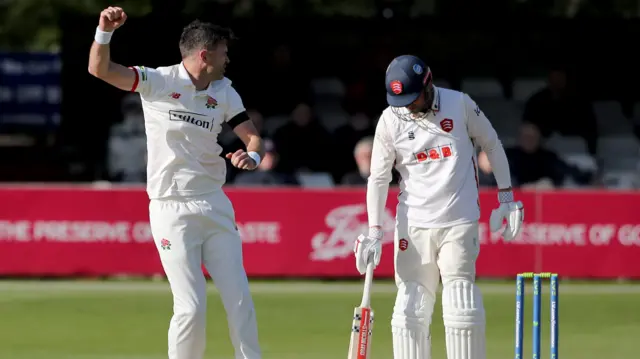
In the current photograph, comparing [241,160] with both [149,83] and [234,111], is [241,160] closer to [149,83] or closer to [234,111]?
[234,111]

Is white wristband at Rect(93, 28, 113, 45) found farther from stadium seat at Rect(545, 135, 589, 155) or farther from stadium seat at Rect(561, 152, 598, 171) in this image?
stadium seat at Rect(545, 135, 589, 155)

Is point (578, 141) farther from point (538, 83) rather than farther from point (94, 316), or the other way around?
point (94, 316)

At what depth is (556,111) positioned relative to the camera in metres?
18.6

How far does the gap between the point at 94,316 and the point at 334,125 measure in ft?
25.7

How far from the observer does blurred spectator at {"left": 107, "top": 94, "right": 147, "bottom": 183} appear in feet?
58.7

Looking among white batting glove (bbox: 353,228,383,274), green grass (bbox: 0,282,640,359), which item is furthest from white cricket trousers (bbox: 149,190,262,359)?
green grass (bbox: 0,282,640,359)

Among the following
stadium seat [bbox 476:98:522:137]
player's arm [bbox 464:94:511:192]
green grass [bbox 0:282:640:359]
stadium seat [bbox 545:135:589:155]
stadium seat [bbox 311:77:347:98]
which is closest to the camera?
player's arm [bbox 464:94:511:192]

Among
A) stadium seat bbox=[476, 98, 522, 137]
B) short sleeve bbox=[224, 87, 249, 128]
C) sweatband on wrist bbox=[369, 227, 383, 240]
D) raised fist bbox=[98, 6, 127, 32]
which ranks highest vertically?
stadium seat bbox=[476, 98, 522, 137]


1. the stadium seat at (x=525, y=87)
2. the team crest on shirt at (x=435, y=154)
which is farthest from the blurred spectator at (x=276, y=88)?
the team crest on shirt at (x=435, y=154)

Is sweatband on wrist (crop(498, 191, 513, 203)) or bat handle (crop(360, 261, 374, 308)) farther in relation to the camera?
sweatband on wrist (crop(498, 191, 513, 203))

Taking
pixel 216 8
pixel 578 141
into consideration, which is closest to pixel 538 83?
pixel 578 141

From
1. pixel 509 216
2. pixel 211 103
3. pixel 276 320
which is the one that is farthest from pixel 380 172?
pixel 276 320

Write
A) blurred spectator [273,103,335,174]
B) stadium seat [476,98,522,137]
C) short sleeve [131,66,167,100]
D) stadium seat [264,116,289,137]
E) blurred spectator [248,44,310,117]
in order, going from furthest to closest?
stadium seat [476,98,522,137] < blurred spectator [248,44,310,117] < stadium seat [264,116,289,137] < blurred spectator [273,103,335,174] < short sleeve [131,66,167,100]

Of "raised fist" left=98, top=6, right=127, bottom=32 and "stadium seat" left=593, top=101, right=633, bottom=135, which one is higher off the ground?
"stadium seat" left=593, top=101, right=633, bottom=135
